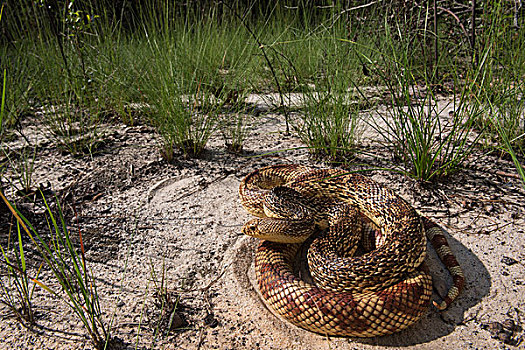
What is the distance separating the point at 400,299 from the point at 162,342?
1.27m

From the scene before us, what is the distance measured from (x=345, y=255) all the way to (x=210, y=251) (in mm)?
948

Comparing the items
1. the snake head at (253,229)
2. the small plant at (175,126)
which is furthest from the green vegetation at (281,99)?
the snake head at (253,229)

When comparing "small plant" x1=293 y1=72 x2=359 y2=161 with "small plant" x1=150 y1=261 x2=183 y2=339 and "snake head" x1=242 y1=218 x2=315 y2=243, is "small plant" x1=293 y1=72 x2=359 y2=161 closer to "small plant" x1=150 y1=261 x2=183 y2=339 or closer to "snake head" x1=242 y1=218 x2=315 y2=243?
"snake head" x1=242 y1=218 x2=315 y2=243

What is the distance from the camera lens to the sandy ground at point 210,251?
2021 mm

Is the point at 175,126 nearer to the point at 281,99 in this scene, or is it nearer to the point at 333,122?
the point at 281,99

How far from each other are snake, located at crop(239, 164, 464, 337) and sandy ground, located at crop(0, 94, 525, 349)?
0.12 metres

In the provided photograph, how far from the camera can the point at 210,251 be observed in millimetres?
2703

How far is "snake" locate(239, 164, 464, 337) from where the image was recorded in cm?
194

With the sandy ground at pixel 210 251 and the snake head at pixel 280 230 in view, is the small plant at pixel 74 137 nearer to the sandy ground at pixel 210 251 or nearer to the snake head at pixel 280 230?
the sandy ground at pixel 210 251

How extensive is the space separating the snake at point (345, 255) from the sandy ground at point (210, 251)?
0.12 m

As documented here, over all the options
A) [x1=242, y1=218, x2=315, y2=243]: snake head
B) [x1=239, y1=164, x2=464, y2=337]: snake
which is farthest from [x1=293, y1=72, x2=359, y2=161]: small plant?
[x1=242, y1=218, x2=315, y2=243]: snake head

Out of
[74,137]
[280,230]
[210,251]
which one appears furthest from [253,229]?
[74,137]

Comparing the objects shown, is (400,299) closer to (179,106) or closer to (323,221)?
(323,221)

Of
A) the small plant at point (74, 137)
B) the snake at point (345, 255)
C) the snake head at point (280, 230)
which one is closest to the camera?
the snake at point (345, 255)
